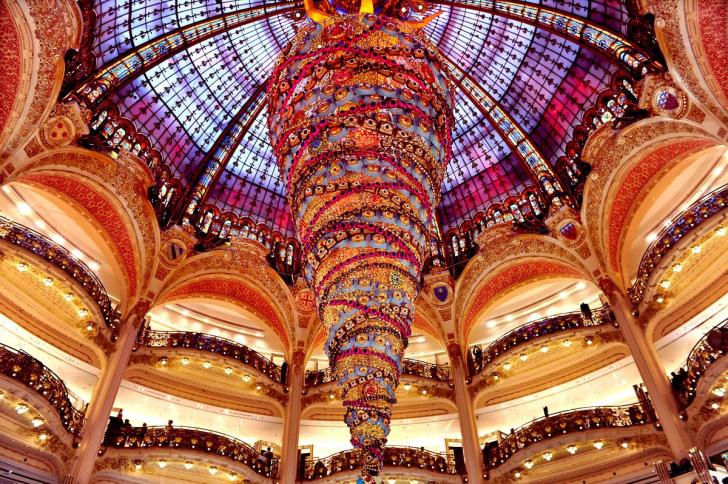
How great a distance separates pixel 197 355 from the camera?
15211mm

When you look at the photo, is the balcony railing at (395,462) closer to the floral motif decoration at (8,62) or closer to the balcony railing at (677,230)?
the balcony railing at (677,230)

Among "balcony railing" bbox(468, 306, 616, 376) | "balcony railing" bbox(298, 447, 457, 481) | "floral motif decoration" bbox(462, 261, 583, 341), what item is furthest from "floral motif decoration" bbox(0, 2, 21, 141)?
"balcony railing" bbox(468, 306, 616, 376)

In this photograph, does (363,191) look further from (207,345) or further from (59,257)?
(207,345)

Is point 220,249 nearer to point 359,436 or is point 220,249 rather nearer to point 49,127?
point 49,127

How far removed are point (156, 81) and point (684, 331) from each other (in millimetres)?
16754

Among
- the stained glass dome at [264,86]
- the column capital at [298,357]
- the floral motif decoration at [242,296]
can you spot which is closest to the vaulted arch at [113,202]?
the stained glass dome at [264,86]

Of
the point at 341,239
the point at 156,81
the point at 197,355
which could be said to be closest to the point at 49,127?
the point at 156,81

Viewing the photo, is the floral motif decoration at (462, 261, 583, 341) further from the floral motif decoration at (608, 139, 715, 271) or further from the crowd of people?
the crowd of people

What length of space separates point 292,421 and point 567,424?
754 cm

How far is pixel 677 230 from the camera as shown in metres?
12.8

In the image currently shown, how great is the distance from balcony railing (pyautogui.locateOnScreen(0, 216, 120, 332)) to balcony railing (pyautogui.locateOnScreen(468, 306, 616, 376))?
35.5 ft

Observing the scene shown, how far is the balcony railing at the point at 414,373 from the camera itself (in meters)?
16.1

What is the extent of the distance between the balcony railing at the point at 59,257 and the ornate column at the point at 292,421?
537cm

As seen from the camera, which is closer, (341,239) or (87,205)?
(341,239)
